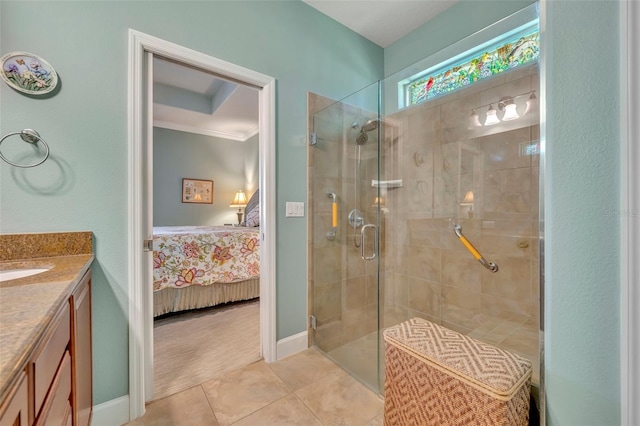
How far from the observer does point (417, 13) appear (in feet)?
7.26

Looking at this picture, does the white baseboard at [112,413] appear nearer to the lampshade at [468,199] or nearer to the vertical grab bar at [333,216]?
the vertical grab bar at [333,216]

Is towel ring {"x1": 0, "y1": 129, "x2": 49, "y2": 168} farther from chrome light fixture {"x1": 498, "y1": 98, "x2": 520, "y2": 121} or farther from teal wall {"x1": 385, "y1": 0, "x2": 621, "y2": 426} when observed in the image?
chrome light fixture {"x1": 498, "y1": 98, "x2": 520, "y2": 121}

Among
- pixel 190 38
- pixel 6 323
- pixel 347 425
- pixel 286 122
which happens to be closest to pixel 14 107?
pixel 190 38

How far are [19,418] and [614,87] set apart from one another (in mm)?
1501

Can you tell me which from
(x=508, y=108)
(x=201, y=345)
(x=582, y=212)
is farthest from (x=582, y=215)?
(x=201, y=345)

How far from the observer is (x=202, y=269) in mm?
2766

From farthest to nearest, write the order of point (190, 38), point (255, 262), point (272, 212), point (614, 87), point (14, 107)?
point (255, 262), point (272, 212), point (190, 38), point (14, 107), point (614, 87)

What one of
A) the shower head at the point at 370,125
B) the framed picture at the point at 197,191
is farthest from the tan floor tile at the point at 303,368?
the framed picture at the point at 197,191

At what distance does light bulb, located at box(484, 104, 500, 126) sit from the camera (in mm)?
1829

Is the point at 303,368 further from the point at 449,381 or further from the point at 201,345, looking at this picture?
the point at 449,381

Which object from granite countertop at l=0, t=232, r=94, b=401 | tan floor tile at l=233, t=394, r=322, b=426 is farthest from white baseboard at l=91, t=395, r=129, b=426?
granite countertop at l=0, t=232, r=94, b=401

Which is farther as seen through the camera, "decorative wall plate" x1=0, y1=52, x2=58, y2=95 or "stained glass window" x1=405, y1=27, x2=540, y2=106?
"stained glass window" x1=405, y1=27, x2=540, y2=106

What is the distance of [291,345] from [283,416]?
1.95ft

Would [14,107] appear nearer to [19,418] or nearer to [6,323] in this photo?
[6,323]
